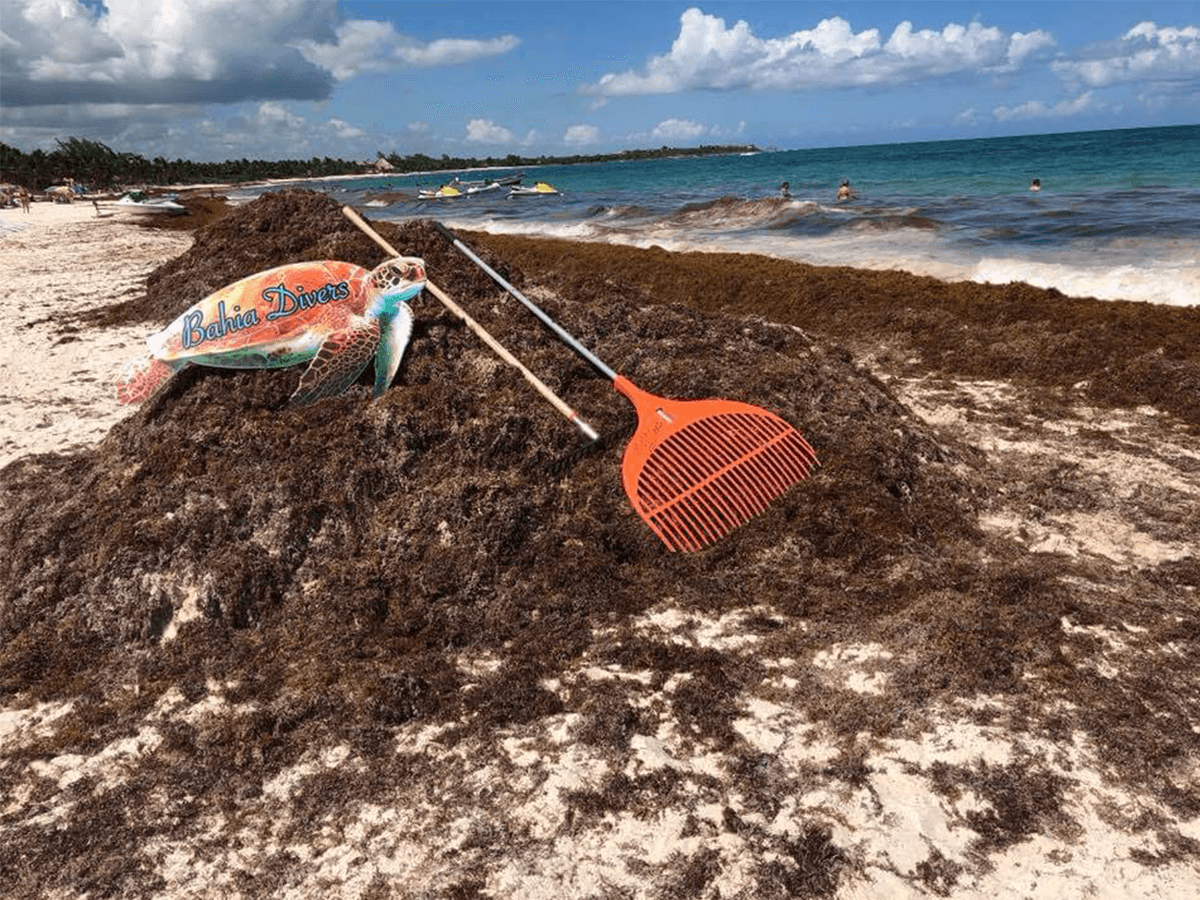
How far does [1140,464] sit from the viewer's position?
5566 mm

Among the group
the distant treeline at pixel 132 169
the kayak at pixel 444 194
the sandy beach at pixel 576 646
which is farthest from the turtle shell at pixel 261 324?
the distant treeline at pixel 132 169

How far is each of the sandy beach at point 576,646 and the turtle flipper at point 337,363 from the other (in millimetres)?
140

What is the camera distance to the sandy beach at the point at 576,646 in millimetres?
2697

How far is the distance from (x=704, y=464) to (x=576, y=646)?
1.54 m

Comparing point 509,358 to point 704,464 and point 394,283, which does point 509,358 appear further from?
point 704,464

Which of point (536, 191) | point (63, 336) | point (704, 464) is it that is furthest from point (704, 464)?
point (536, 191)

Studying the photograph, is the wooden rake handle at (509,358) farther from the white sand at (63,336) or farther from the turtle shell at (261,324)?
the white sand at (63,336)

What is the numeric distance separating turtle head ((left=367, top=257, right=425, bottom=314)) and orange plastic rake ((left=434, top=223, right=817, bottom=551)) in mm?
1579

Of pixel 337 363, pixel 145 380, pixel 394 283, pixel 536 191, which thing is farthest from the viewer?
pixel 536 191

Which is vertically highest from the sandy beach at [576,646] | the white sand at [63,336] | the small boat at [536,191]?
the small boat at [536,191]

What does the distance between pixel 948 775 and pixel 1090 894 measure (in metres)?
0.56

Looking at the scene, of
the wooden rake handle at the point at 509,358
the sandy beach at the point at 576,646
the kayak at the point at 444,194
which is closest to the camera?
the sandy beach at the point at 576,646

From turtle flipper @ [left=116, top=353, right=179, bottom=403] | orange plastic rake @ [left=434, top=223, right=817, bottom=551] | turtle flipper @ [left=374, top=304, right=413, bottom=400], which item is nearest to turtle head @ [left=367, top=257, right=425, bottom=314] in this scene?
turtle flipper @ [left=374, top=304, right=413, bottom=400]

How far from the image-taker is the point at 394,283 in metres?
5.27
